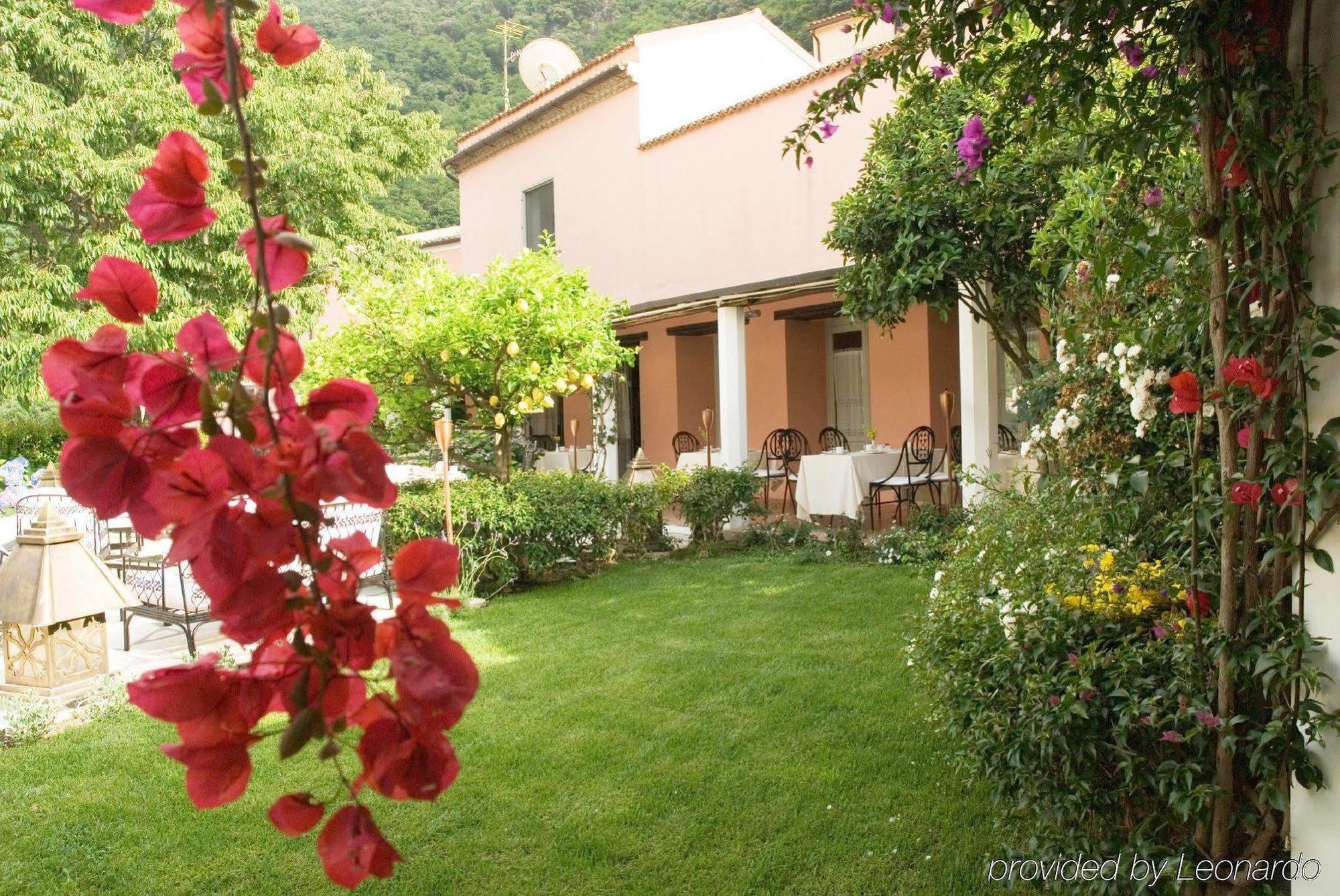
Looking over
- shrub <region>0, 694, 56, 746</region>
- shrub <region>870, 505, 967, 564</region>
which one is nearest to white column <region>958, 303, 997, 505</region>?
shrub <region>870, 505, 967, 564</region>

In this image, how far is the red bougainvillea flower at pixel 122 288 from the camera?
630mm

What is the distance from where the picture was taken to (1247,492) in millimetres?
1958

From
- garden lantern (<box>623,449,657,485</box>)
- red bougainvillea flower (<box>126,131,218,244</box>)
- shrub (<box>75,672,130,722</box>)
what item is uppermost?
red bougainvillea flower (<box>126,131,218,244</box>)

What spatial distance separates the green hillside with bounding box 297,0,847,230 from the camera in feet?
66.5

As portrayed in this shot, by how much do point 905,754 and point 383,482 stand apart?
11.9ft

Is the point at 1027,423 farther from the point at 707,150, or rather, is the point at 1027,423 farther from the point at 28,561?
the point at 707,150

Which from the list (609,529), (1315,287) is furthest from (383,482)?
(609,529)

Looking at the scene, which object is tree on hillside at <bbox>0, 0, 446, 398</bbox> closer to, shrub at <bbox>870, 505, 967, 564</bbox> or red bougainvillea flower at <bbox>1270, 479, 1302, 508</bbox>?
shrub at <bbox>870, 505, 967, 564</bbox>

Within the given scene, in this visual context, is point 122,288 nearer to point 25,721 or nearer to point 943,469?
point 25,721

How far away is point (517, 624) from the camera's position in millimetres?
6379

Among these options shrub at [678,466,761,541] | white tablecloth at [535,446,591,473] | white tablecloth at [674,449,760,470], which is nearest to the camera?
shrub at [678,466,761,541]

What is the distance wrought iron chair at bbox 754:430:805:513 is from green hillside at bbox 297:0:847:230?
868 centimetres

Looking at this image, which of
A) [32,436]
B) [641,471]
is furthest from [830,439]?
[32,436]

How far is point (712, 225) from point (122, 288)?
10.8m
